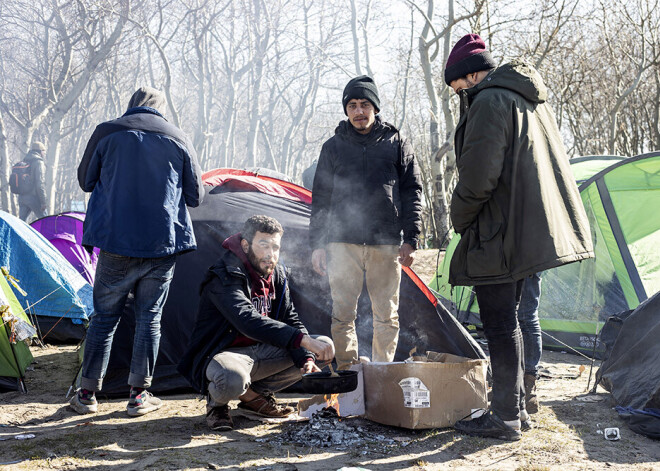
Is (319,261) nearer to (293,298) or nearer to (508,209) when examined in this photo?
(293,298)

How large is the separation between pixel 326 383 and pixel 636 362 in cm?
210

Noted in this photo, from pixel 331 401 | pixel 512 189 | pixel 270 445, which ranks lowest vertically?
pixel 270 445

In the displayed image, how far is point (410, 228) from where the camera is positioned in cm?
Result: 388

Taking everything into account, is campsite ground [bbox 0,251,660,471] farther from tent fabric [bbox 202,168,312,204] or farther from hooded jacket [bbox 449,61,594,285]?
tent fabric [bbox 202,168,312,204]

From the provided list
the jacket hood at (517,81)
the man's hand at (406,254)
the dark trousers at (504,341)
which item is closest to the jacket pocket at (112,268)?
the man's hand at (406,254)

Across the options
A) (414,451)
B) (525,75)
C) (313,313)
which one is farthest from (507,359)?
(313,313)

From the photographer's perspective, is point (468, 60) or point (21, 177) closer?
point (468, 60)

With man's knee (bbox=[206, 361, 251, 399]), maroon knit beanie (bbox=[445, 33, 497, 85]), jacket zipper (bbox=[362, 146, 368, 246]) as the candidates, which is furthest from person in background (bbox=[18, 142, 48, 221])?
maroon knit beanie (bbox=[445, 33, 497, 85])

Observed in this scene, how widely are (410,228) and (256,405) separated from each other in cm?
142

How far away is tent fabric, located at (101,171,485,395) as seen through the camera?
4258 mm

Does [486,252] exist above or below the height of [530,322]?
above

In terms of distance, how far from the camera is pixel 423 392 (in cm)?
317

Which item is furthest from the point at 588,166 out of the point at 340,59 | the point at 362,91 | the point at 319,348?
the point at 340,59

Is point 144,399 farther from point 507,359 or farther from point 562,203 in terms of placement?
point 562,203
